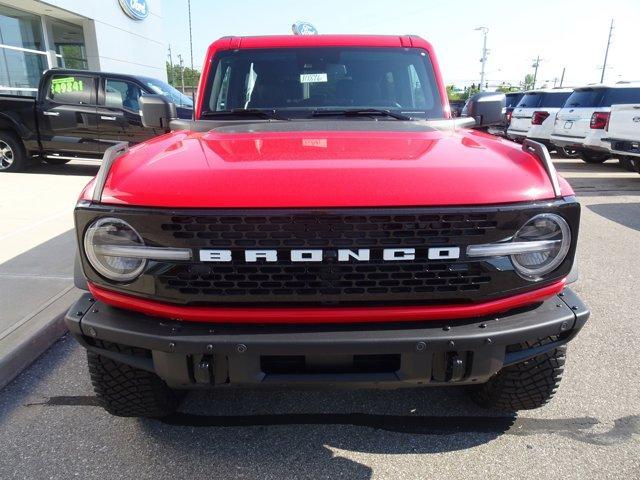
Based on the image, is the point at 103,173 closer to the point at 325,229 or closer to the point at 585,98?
the point at 325,229

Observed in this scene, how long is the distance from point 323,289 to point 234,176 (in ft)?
1.73

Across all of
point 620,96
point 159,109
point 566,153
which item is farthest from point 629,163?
point 159,109

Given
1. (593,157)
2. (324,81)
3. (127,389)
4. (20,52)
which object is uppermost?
(20,52)

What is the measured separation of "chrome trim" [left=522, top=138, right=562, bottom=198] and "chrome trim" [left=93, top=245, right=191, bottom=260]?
1410 millimetres

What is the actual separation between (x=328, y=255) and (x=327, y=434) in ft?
3.63

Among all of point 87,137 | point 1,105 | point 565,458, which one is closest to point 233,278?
point 565,458

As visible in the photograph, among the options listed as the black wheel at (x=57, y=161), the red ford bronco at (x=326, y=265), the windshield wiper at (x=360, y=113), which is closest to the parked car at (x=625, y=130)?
the windshield wiper at (x=360, y=113)

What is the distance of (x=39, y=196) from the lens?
7461 mm

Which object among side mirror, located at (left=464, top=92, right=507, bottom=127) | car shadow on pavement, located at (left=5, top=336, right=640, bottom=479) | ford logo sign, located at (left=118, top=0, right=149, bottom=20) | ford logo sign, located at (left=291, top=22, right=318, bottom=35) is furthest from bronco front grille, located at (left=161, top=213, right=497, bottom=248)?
ford logo sign, located at (left=118, top=0, right=149, bottom=20)

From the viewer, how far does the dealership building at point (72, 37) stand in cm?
1576

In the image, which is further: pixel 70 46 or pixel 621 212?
→ pixel 70 46

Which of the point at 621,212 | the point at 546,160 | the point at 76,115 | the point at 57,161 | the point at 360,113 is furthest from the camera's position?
the point at 57,161

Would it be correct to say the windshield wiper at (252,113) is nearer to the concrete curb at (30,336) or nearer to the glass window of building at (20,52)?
the concrete curb at (30,336)

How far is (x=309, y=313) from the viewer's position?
191cm
